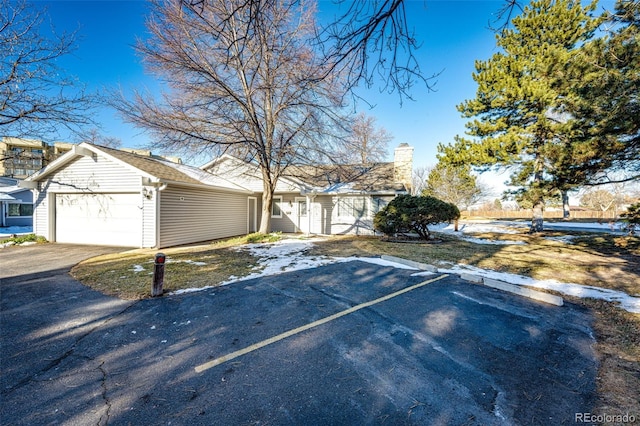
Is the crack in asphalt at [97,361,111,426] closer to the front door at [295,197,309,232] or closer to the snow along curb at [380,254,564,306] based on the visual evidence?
the snow along curb at [380,254,564,306]

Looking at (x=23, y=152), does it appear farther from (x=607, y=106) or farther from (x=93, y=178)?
(x=607, y=106)

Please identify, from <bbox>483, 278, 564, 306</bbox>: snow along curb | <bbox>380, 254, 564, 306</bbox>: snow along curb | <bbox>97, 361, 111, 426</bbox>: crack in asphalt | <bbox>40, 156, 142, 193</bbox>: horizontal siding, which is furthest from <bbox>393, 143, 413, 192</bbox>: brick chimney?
<bbox>97, 361, 111, 426</bbox>: crack in asphalt

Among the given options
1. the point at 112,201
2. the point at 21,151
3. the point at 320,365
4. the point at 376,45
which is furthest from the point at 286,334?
the point at 21,151

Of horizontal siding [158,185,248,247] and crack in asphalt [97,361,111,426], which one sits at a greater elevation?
horizontal siding [158,185,248,247]

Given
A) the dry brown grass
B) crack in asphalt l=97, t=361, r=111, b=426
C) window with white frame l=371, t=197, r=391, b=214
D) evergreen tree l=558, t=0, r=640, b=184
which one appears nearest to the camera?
crack in asphalt l=97, t=361, r=111, b=426

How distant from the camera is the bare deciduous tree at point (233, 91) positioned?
31.9ft

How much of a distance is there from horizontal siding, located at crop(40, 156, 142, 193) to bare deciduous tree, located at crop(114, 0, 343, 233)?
74.3 inches

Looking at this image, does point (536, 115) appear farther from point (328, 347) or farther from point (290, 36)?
point (328, 347)

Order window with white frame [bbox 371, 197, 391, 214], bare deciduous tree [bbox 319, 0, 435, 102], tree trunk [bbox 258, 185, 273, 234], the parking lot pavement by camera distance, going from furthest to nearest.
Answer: window with white frame [bbox 371, 197, 391, 214] < tree trunk [bbox 258, 185, 273, 234] < bare deciduous tree [bbox 319, 0, 435, 102] < the parking lot pavement

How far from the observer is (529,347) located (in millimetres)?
3076

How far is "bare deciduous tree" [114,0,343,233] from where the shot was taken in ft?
31.9

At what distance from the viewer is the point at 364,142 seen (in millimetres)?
18656

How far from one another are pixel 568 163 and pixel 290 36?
36.1 feet

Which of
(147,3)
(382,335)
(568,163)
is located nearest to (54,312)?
→ (382,335)
